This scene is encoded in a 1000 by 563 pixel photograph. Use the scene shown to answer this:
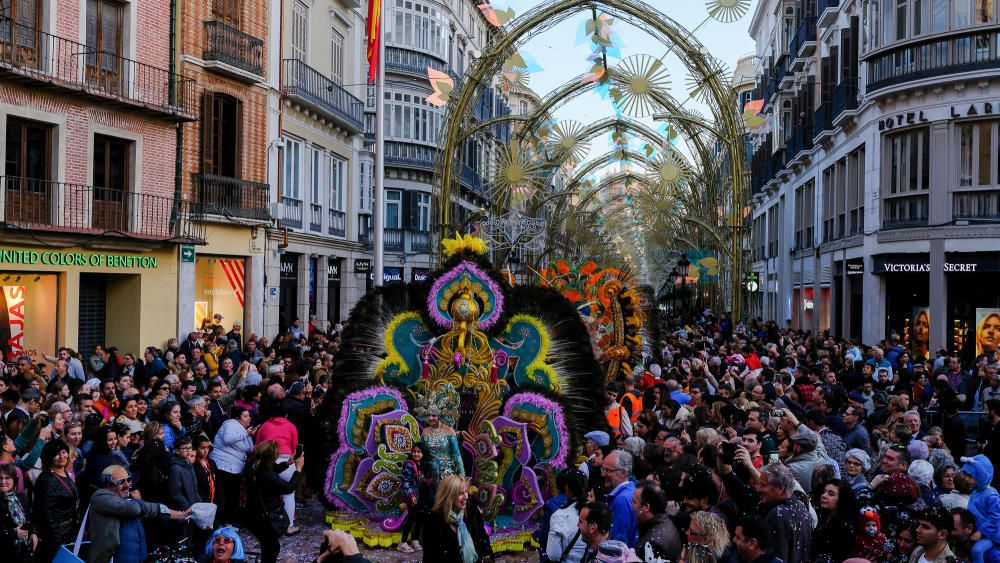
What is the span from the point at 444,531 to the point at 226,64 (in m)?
17.8

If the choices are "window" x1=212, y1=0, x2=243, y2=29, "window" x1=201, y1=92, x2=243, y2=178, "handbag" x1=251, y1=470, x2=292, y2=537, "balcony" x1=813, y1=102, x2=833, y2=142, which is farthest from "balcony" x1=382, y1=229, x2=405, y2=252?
"handbag" x1=251, y1=470, x2=292, y2=537

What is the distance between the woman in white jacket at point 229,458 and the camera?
9.16m

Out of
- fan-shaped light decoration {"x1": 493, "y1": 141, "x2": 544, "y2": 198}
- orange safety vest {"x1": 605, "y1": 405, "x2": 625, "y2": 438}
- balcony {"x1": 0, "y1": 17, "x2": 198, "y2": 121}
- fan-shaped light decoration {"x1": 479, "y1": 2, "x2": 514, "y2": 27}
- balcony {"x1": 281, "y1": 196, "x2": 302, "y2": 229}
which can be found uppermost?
fan-shaped light decoration {"x1": 479, "y1": 2, "x2": 514, "y2": 27}

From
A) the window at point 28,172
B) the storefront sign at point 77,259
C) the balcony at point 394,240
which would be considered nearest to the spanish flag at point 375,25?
the window at point 28,172

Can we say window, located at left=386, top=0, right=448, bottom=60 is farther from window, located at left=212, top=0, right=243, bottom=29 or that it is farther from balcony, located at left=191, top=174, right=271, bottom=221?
balcony, located at left=191, top=174, right=271, bottom=221

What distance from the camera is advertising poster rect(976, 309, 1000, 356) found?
20906 mm

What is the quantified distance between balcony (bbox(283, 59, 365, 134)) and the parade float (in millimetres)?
16221

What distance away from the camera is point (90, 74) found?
1942 cm

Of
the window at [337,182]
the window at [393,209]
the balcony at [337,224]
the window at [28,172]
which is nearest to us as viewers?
the window at [28,172]

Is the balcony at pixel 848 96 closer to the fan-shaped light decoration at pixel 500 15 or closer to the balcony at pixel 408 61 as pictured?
the fan-shaped light decoration at pixel 500 15

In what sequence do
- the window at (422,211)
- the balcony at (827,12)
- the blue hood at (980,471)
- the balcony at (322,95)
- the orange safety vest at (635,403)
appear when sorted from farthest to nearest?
the window at (422,211) → the balcony at (827,12) → the balcony at (322,95) → the orange safety vest at (635,403) → the blue hood at (980,471)

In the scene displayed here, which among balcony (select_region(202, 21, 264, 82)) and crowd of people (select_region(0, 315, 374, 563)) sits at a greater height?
balcony (select_region(202, 21, 264, 82))

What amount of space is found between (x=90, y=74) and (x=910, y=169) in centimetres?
1811

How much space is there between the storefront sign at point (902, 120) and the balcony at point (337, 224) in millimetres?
15745
